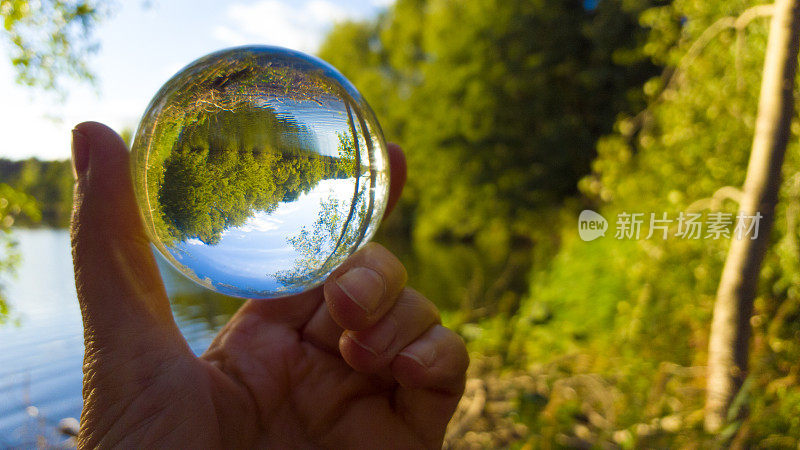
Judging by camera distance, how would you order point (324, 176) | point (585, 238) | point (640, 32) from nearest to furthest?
1. point (324, 176)
2. point (585, 238)
3. point (640, 32)

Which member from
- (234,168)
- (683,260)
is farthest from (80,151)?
(683,260)

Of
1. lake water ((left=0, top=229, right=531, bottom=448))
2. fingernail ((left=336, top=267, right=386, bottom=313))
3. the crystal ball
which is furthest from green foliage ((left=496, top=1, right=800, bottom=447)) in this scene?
the crystal ball

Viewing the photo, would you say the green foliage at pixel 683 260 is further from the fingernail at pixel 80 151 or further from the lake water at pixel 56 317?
the fingernail at pixel 80 151

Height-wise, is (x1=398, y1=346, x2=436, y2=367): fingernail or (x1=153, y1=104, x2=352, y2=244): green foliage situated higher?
(x1=153, y1=104, x2=352, y2=244): green foliage

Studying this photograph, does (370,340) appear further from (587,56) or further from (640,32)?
(587,56)

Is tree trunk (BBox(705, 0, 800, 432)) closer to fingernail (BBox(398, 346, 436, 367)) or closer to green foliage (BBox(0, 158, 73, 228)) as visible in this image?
fingernail (BBox(398, 346, 436, 367))

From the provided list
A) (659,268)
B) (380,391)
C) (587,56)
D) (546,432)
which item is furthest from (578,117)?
(380,391)

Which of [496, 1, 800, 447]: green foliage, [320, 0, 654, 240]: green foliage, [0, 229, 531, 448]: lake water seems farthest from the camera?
[320, 0, 654, 240]: green foliage
